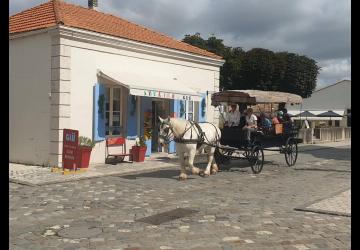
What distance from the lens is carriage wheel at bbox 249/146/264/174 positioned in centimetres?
1312

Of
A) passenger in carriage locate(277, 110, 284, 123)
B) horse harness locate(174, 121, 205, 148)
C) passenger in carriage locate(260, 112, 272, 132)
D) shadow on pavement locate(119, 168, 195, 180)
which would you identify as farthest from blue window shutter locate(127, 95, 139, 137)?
passenger in carriage locate(277, 110, 284, 123)

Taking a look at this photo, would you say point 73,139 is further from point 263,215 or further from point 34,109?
point 263,215

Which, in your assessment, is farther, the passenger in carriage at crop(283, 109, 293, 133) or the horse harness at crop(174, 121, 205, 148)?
the passenger in carriage at crop(283, 109, 293, 133)

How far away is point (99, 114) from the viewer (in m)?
14.6

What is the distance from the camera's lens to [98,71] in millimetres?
14656

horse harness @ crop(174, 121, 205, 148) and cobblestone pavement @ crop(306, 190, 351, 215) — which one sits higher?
horse harness @ crop(174, 121, 205, 148)

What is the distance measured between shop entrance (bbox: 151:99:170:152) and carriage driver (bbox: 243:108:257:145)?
4.95 metres

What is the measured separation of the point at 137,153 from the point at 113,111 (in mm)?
1649

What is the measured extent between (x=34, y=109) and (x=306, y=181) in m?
8.36

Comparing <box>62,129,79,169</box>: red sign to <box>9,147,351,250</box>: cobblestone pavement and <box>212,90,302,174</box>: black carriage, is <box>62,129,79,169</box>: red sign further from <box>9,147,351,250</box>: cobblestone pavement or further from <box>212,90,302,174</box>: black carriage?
<box>212,90,302,174</box>: black carriage

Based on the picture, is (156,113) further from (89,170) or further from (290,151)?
(290,151)
